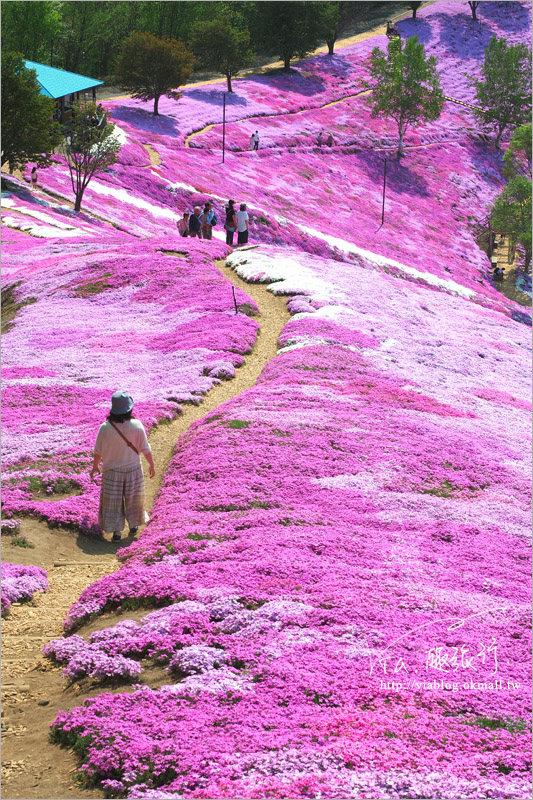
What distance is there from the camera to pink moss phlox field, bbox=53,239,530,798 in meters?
9.09

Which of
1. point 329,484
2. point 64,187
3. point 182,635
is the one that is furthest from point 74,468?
point 64,187

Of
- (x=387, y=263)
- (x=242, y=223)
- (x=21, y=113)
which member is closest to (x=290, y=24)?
(x=387, y=263)

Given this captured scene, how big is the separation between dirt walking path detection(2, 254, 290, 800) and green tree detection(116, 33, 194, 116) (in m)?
78.6

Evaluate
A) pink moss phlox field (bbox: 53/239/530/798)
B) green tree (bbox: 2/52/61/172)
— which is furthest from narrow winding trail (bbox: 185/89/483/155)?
pink moss phlox field (bbox: 53/239/530/798)

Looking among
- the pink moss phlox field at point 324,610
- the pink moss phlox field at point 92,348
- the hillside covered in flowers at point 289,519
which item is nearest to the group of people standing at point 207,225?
the pink moss phlox field at point 92,348

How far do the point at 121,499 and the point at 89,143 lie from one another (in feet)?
149

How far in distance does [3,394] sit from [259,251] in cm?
2299

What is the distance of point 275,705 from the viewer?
33.1 ft

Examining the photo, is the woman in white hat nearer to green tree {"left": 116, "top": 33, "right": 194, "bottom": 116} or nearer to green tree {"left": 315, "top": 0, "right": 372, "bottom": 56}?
green tree {"left": 116, "top": 33, "right": 194, "bottom": 116}

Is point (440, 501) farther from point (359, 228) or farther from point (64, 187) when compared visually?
point (359, 228)

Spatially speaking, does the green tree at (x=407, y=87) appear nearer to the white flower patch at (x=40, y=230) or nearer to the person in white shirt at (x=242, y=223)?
the person in white shirt at (x=242, y=223)

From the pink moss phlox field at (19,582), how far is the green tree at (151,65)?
274 feet

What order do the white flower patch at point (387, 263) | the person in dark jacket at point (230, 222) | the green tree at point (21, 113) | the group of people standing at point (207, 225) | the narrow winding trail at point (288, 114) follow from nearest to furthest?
the person in dark jacket at point (230, 222) → the group of people standing at point (207, 225) → the green tree at point (21, 113) → the white flower patch at point (387, 263) → the narrow winding trail at point (288, 114)

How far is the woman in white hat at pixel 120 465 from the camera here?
1540cm
